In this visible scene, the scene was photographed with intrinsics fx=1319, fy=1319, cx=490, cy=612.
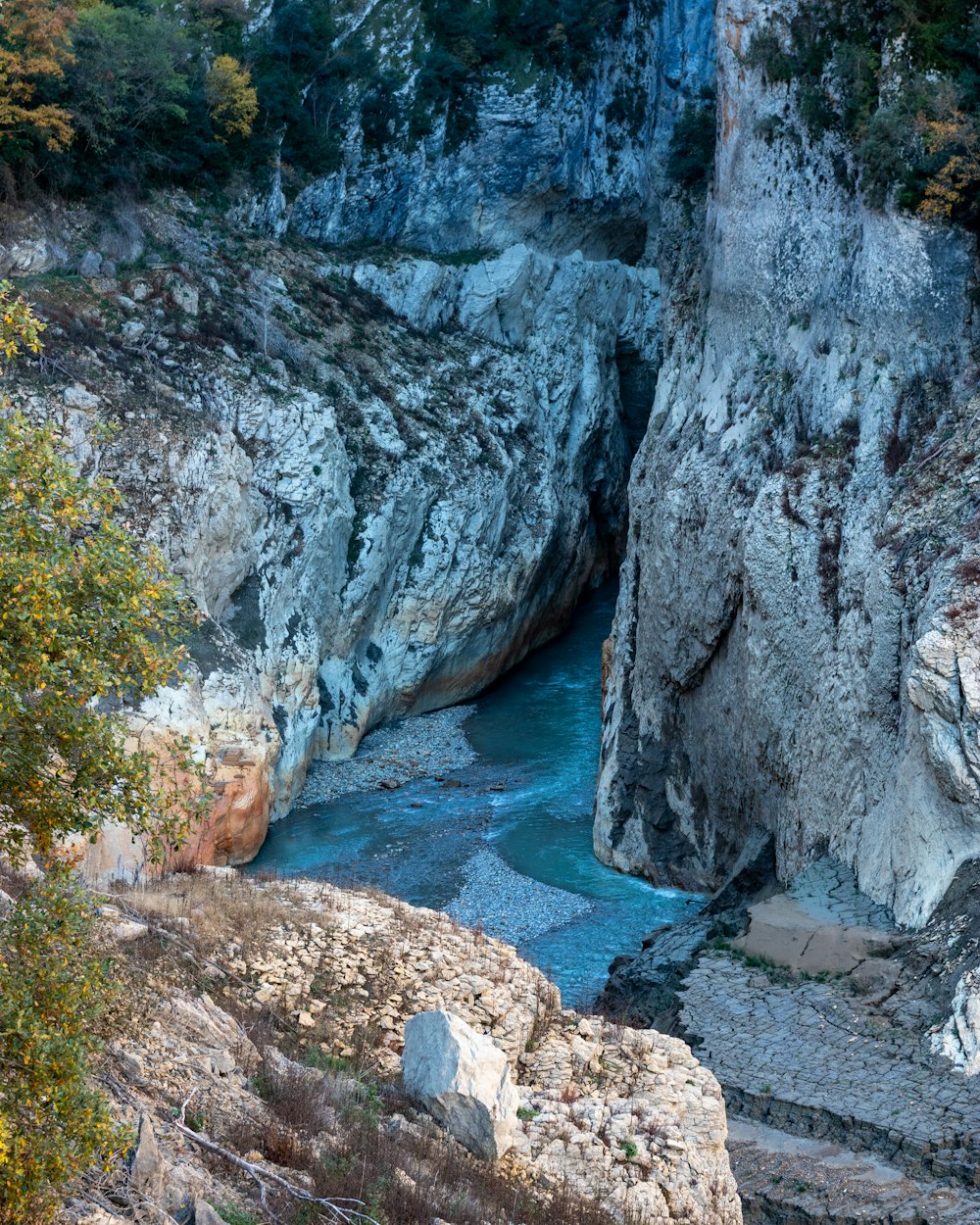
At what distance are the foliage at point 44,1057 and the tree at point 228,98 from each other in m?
41.2

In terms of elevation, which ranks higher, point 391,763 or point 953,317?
point 953,317

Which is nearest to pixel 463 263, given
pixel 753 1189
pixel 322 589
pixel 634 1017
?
pixel 322 589

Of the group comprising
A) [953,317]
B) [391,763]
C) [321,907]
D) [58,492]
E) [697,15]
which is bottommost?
[391,763]

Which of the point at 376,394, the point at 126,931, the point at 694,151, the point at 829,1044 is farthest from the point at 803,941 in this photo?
the point at 376,394

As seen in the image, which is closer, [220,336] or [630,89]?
[220,336]

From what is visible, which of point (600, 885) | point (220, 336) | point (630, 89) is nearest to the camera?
point (600, 885)

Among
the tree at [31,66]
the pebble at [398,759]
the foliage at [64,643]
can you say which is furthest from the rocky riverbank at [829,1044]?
the tree at [31,66]

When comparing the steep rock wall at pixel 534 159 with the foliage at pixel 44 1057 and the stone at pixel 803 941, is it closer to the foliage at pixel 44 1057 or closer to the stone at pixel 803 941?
the stone at pixel 803 941

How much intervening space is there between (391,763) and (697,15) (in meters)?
31.3

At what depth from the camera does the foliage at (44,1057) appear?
7695 millimetres

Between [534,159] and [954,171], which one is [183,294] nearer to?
[534,159]

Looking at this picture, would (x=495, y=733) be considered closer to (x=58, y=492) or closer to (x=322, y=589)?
(x=322, y=589)

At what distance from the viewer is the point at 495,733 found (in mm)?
44219

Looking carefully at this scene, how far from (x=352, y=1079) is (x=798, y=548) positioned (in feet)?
52.9
